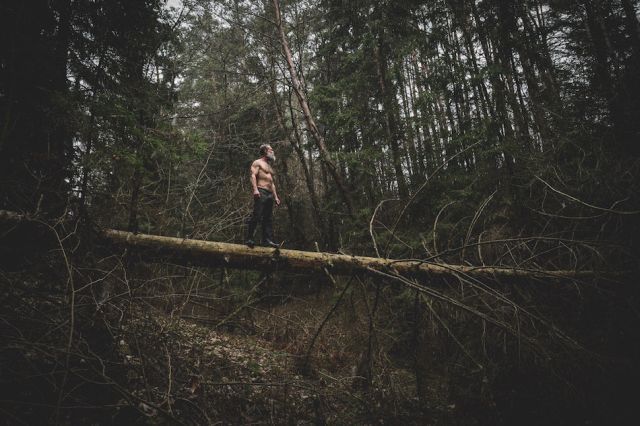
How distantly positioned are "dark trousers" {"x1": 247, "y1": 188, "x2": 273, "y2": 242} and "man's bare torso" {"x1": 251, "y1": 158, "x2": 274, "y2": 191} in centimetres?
9

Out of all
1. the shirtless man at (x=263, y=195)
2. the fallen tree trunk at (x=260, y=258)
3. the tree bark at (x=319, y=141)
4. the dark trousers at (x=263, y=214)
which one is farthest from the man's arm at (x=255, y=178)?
the tree bark at (x=319, y=141)

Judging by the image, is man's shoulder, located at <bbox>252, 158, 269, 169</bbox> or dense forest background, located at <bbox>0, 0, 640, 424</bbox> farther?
man's shoulder, located at <bbox>252, 158, 269, 169</bbox>

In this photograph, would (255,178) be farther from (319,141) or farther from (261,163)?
(319,141)

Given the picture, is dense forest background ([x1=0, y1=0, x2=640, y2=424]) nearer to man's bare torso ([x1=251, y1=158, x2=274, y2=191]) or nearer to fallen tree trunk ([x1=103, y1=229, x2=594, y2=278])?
fallen tree trunk ([x1=103, y1=229, x2=594, y2=278])

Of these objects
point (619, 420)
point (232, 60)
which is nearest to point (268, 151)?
point (619, 420)

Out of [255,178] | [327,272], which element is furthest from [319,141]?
[327,272]

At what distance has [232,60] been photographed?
14.4 metres

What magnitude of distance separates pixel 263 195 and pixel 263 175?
35 cm

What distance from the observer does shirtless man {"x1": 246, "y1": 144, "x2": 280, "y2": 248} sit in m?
5.04

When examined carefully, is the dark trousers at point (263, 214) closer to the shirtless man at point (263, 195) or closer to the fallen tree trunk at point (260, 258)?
the shirtless man at point (263, 195)

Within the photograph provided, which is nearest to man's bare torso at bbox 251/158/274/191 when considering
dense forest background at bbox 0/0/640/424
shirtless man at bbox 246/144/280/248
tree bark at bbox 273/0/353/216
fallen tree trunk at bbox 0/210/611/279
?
shirtless man at bbox 246/144/280/248

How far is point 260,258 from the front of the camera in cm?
427

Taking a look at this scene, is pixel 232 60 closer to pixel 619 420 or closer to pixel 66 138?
pixel 66 138

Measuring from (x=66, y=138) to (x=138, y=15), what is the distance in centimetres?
226
